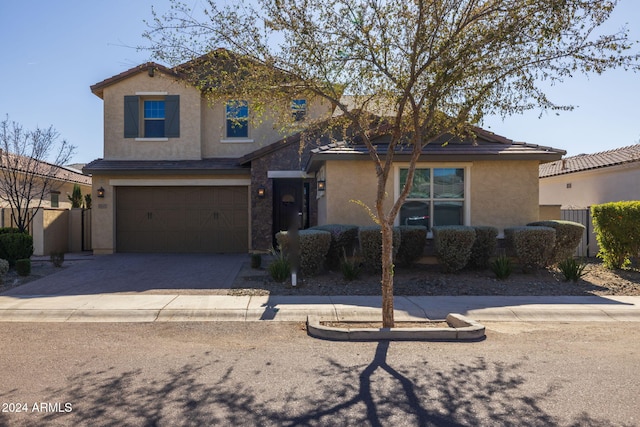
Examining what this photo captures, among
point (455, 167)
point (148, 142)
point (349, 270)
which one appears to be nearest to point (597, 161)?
point (455, 167)

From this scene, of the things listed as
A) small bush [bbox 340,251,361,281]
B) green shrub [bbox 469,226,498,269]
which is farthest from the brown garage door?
green shrub [bbox 469,226,498,269]

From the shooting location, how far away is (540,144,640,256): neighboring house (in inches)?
630

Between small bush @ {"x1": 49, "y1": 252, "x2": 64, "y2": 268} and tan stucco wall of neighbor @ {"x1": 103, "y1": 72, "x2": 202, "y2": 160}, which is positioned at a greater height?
tan stucco wall of neighbor @ {"x1": 103, "y1": 72, "x2": 202, "y2": 160}

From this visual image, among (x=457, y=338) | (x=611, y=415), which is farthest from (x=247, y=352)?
(x=611, y=415)

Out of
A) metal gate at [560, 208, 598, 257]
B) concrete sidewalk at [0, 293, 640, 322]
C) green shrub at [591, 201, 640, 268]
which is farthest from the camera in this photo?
metal gate at [560, 208, 598, 257]

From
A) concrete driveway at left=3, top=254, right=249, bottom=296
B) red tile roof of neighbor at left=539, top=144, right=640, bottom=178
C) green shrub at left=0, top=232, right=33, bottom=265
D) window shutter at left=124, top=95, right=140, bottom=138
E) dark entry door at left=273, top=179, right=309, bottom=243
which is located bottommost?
concrete driveway at left=3, top=254, right=249, bottom=296

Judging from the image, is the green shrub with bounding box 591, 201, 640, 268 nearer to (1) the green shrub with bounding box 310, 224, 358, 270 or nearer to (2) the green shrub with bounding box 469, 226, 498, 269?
(2) the green shrub with bounding box 469, 226, 498, 269

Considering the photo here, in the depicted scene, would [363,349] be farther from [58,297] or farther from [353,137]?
[353,137]

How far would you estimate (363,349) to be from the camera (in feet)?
20.7

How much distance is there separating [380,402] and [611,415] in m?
2.01

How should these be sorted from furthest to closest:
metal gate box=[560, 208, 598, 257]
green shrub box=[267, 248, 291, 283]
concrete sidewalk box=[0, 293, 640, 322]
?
metal gate box=[560, 208, 598, 257]
green shrub box=[267, 248, 291, 283]
concrete sidewalk box=[0, 293, 640, 322]

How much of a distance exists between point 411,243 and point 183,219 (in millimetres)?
8631

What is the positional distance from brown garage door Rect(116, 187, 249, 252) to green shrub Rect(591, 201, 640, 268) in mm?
10732

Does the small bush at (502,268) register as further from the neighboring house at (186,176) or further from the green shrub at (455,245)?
the neighboring house at (186,176)
